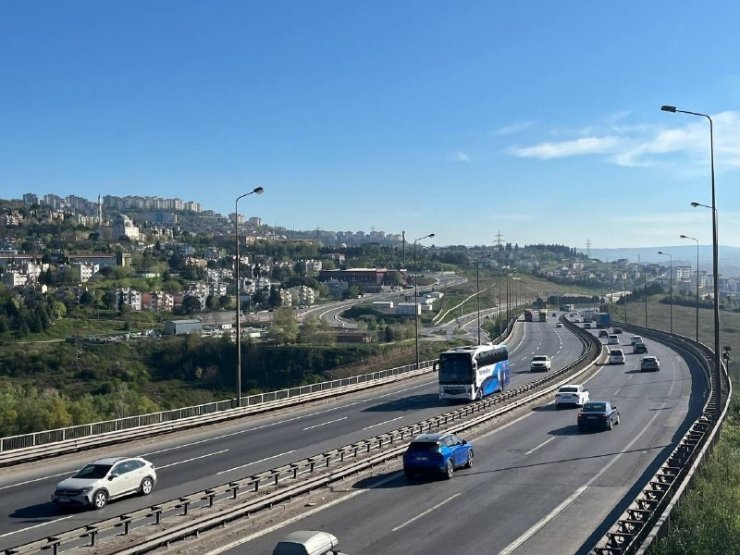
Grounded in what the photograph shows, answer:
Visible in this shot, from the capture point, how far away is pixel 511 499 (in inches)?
756

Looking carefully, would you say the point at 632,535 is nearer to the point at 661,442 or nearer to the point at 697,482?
the point at 697,482

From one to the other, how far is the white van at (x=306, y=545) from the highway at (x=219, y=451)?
6240 millimetres

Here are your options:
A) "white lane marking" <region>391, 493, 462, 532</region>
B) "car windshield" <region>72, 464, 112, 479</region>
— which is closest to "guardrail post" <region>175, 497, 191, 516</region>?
"car windshield" <region>72, 464, 112, 479</region>

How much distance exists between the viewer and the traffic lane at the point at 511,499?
1553 cm

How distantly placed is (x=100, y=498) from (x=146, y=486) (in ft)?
5.60

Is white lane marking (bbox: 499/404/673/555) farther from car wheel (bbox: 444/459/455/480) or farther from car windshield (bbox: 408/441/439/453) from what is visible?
car windshield (bbox: 408/441/439/453)

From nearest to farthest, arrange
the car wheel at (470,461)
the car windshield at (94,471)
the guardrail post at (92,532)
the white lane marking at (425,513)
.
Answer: the guardrail post at (92,532) < the white lane marking at (425,513) < the car windshield at (94,471) < the car wheel at (470,461)

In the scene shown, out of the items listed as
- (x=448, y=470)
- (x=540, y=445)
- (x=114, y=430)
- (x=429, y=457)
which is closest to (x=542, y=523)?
(x=429, y=457)

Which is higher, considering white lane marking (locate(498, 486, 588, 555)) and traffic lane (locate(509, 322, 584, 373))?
white lane marking (locate(498, 486, 588, 555))

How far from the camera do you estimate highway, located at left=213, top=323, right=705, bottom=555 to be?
15453 mm

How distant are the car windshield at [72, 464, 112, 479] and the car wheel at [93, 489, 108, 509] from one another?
41 cm

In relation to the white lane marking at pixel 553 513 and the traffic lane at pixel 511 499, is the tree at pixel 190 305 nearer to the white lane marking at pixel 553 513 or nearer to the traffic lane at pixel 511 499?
the traffic lane at pixel 511 499

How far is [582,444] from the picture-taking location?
2761 cm

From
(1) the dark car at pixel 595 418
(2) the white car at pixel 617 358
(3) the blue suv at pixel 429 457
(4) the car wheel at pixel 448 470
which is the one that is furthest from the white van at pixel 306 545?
(2) the white car at pixel 617 358
